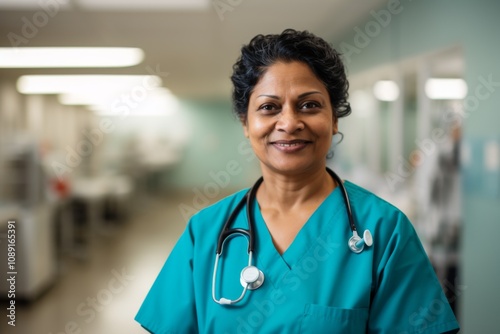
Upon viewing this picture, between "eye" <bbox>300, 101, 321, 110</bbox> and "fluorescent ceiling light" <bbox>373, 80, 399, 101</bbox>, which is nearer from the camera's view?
"eye" <bbox>300, 101, 321, 110</bbox>

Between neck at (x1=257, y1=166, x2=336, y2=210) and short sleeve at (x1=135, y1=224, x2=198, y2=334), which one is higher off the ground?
neck at (x1=257, y1=166, x2=336, y2=210)

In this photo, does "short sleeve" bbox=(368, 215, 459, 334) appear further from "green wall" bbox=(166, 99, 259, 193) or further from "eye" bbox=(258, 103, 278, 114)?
"green wall" bbox=(166, 99, 259, 193)

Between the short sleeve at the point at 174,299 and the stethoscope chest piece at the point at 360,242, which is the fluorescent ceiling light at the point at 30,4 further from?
the stethoscope chest piece at the point at 360,242

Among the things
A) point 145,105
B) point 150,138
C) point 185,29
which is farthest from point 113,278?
point 185,29

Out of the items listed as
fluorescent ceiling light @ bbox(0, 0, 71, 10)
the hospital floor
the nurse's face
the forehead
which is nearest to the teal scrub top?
the nurse's face

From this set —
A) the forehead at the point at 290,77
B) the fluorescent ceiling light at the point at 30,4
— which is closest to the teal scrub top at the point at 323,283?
the forehead at the point at 290,77

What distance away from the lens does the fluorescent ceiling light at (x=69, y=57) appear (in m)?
1.94

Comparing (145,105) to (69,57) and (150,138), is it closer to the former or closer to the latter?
(150,138)

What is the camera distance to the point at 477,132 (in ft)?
5.90

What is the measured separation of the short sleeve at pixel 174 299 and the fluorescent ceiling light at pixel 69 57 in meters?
1.36

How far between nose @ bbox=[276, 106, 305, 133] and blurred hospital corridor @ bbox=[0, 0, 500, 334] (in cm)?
110

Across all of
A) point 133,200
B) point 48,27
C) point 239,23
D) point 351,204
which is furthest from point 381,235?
point 48,27

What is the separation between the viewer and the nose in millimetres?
792

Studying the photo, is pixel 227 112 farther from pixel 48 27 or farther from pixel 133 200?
pixel 48 27
